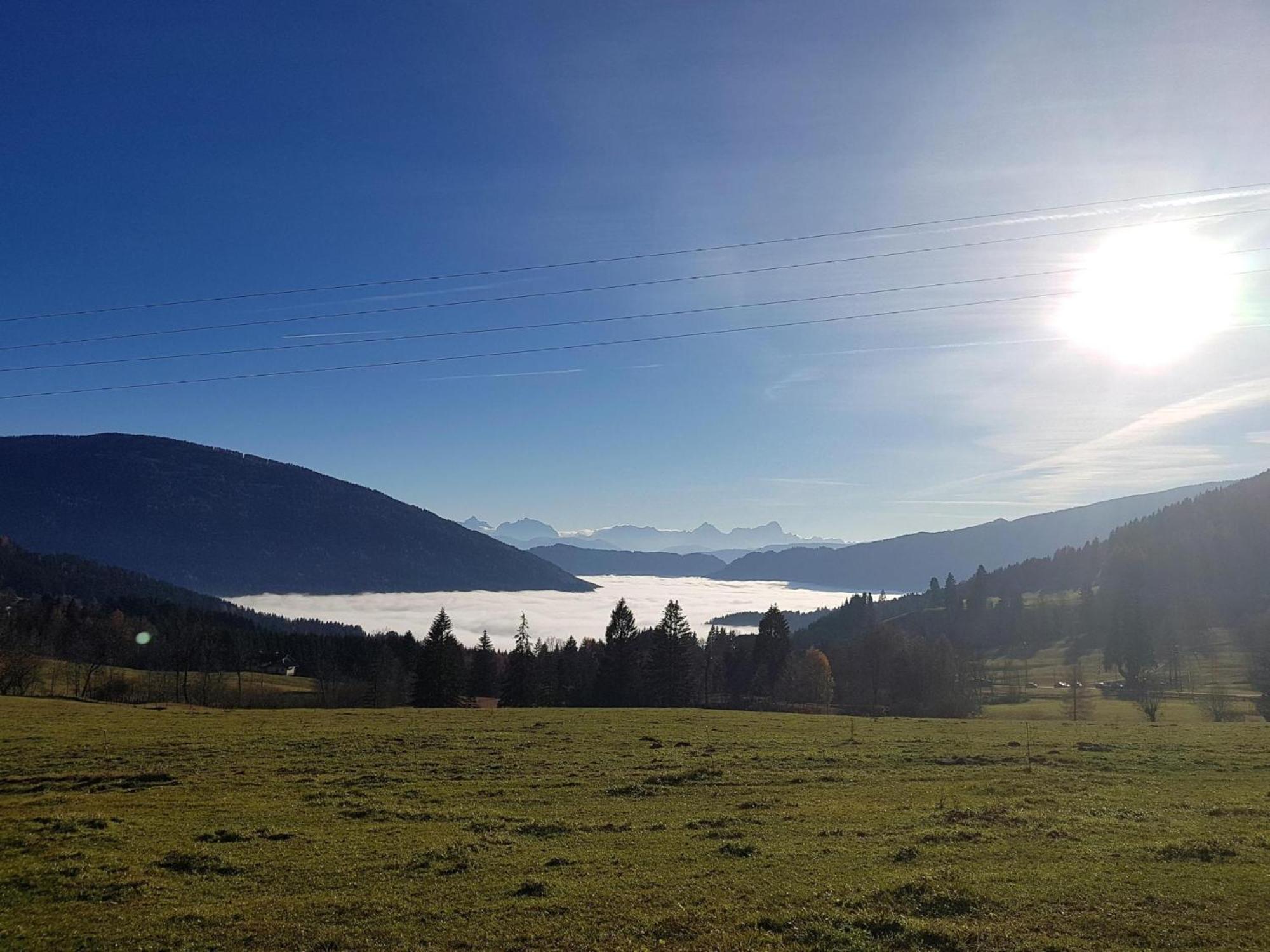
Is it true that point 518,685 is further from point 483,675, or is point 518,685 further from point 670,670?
point 670,670

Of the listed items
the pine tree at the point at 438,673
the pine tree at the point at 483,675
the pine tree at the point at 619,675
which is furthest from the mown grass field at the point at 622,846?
the pine tree at the point at 483,675

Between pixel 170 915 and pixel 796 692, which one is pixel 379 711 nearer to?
pixel 170 915

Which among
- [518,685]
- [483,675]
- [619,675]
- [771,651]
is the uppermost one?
[771,651]

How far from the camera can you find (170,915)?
14.8 m

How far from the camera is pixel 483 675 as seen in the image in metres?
118

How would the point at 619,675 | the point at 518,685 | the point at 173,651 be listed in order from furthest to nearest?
the point at 173,651 < the point at 619,675 < the point at 518,685

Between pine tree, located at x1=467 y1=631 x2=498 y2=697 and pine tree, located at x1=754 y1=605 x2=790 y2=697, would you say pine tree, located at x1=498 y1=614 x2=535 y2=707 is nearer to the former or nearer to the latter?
pine tree, located at x1=467 y1=631 x2=498 y2=697

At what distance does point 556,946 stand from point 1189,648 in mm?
201433

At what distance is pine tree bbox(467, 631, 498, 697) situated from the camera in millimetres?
117000

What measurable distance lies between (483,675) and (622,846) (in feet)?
340

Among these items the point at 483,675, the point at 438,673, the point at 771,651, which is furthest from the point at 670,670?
the point at 483,675

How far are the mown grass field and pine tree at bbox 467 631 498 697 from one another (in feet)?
259

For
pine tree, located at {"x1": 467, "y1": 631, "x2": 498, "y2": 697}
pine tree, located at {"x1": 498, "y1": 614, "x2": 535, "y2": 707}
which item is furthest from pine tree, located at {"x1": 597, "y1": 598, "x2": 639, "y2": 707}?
pine tree, located at {"x1": 467, "y1": 631, "x2": 498, "y2": 697}

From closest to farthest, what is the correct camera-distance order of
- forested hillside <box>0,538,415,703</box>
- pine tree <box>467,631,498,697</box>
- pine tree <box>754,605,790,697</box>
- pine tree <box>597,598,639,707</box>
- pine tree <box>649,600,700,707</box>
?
pine tree <box>597,598,639,707</box>
pine tree <box>649,600,700,707</box>
forested hillside <box>0,538,415,703</box>
pine tree <box>754,605,790,697</box>
pine tree <box>467,631,498,697</box>
